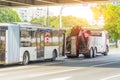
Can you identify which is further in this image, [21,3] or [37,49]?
[21,3]

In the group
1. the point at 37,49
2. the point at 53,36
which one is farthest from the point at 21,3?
the point at 37,49

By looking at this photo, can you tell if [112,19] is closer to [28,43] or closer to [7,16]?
[7,16]

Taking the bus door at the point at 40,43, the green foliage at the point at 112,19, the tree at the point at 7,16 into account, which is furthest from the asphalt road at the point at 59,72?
the tree at the point at 7,16

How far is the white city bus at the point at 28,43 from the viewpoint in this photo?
1053 inches

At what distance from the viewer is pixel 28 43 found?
96.5 ft

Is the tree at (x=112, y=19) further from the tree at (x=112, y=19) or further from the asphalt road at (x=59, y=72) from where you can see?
the asphalt road at (x=59, y=72)

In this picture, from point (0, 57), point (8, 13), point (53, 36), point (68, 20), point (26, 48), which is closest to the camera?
point (0, 57)

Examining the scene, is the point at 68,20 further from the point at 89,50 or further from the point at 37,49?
the point at 37,49

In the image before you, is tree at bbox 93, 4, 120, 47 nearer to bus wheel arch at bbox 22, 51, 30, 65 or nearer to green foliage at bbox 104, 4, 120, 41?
green foliage at bbox 104, 4, 120, 41

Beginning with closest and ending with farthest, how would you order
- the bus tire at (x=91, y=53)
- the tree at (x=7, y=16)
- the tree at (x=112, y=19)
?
the bus tire at (x=91, y=53) < the tree at (x=112, y=19) < the tree at (x=7, y=16)

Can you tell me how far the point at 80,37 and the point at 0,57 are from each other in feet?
50.2

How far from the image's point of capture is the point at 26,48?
29.2m

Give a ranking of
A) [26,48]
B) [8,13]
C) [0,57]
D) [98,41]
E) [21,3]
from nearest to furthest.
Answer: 1. [0,57]
2. [26,48]
3. [21,3]
4. [98,41]
5. [8,13]

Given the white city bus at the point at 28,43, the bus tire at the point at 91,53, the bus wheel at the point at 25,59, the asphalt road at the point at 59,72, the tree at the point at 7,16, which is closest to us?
the asphalt road at the point at 59,72
